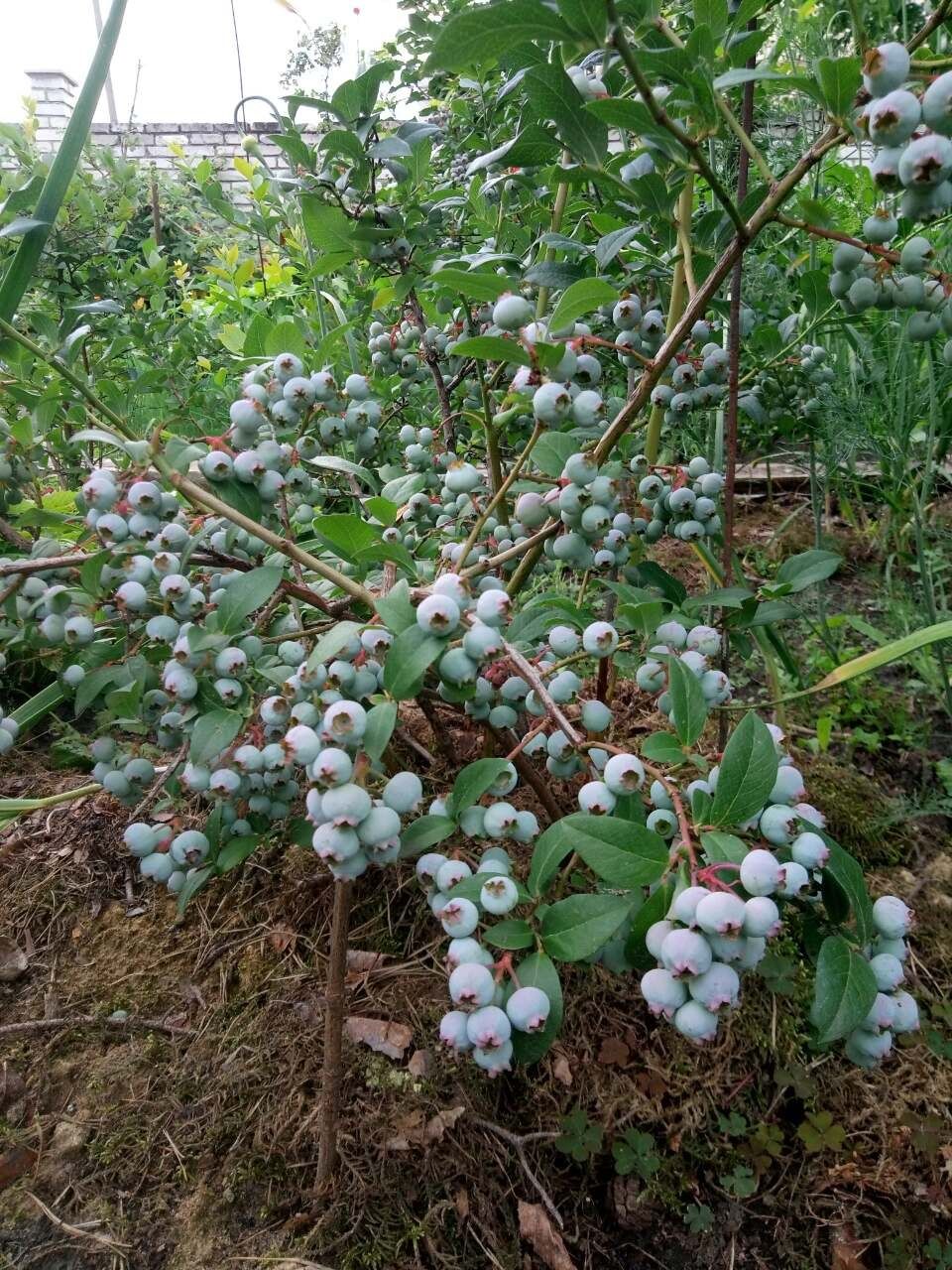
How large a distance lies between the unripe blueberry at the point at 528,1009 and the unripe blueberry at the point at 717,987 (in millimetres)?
141

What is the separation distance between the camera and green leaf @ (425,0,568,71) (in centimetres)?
68

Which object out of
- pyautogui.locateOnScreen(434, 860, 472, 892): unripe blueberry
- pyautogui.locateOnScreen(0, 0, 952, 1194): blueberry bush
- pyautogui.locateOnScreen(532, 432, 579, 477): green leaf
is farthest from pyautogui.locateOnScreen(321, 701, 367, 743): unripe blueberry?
pyautogui.locateOnScreen(532, 432, 579, 477): green leaf

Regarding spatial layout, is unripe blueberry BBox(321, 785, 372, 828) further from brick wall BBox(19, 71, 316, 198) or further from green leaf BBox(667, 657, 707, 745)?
brick wall BBox(19, 71, 316, 198)

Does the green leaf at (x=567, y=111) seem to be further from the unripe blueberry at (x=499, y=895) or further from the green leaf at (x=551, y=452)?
the unripe blueberry at (x=499, y=895)

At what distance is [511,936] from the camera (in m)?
0.76

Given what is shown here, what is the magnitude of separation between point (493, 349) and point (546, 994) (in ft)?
2.08

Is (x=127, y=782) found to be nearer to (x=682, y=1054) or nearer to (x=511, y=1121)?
(x=511, y=1121)

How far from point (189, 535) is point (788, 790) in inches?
28.3

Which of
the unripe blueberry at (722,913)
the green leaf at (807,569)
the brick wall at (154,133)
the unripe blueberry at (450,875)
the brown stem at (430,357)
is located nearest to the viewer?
the unripe blueberry at (722,913)

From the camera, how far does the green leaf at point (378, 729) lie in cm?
70

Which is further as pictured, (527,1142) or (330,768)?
(527,1142)

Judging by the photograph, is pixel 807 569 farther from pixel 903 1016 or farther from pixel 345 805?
pixel 345 805

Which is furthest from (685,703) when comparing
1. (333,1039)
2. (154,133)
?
(154,133)

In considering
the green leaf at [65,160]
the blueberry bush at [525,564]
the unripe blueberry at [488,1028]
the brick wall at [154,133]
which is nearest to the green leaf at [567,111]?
the blueberry bush at [525,564]
